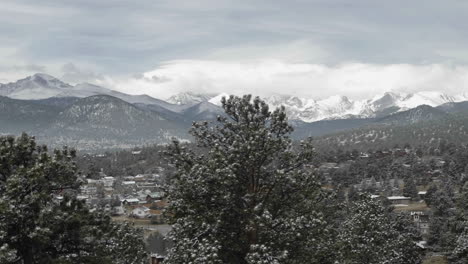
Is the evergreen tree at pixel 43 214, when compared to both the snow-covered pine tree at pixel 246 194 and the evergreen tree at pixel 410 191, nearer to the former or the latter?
the snow-covered pine tree at pixel 246 194

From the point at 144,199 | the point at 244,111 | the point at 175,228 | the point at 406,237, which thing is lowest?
the point at 144,199

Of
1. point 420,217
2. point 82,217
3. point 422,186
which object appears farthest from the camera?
point 422,186

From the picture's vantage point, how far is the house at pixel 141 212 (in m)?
160

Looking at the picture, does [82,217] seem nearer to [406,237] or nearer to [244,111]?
[244,111]

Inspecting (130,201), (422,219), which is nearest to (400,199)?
(422,219)

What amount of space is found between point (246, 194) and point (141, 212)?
5778 inches

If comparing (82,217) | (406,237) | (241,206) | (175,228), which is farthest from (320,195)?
(406,237)

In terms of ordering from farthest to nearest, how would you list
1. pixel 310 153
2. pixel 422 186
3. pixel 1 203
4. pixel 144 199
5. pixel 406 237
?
pixel 144 199, pixel 422 186, pixel 406 237, pixel 310 153, pixel 1 203

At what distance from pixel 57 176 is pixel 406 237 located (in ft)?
180

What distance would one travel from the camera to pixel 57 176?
21547 mm

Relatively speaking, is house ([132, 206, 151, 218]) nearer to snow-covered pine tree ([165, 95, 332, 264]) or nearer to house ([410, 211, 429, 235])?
house ([410, 211, 429, 235])

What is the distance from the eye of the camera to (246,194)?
19.7 metres

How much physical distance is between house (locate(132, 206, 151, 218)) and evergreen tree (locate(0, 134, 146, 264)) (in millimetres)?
139087

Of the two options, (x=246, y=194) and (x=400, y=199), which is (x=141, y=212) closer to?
(x=400, y=199)
